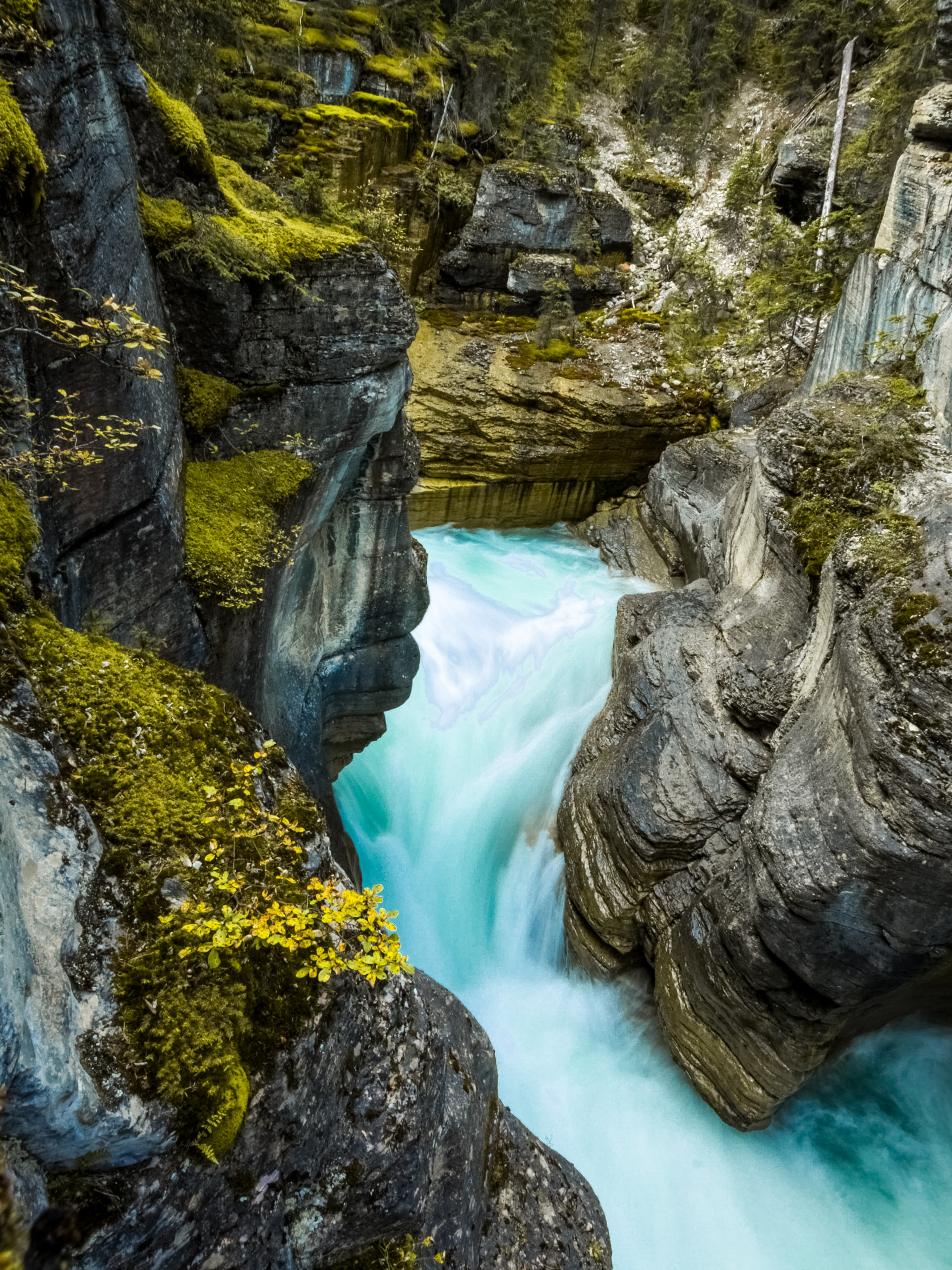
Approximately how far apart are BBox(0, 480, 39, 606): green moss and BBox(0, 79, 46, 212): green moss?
158 centimetres

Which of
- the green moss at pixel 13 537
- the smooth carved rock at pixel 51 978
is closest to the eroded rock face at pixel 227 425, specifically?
→ the green moss at pixel 13 537

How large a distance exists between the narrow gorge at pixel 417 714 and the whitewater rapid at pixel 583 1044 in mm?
59

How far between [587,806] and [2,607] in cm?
853

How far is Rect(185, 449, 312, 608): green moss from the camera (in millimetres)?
5641

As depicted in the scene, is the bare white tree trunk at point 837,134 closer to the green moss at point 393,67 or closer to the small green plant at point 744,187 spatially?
the small green plant at point 744,187

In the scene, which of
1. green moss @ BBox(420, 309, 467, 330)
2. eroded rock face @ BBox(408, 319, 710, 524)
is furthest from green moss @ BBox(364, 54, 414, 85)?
eroded rock face @ BBox(408, 319, 710, 524)

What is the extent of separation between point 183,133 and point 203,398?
7.07ft

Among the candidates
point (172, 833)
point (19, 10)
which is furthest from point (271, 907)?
point (19, 10)

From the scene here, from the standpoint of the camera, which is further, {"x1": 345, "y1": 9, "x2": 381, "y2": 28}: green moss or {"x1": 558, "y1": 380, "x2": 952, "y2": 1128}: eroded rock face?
{"x1": 345, "y1": 9, "x2": 381, "y2": 28}: green moss

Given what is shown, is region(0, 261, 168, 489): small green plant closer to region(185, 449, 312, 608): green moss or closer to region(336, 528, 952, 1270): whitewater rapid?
region(185, 449, 312, 608): green moss

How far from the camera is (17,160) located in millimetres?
3375

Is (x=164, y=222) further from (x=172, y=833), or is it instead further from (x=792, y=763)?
(x=792, y=763)

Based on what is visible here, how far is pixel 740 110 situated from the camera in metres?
24.4

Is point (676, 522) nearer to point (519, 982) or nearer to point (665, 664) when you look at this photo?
point (665, 664)
